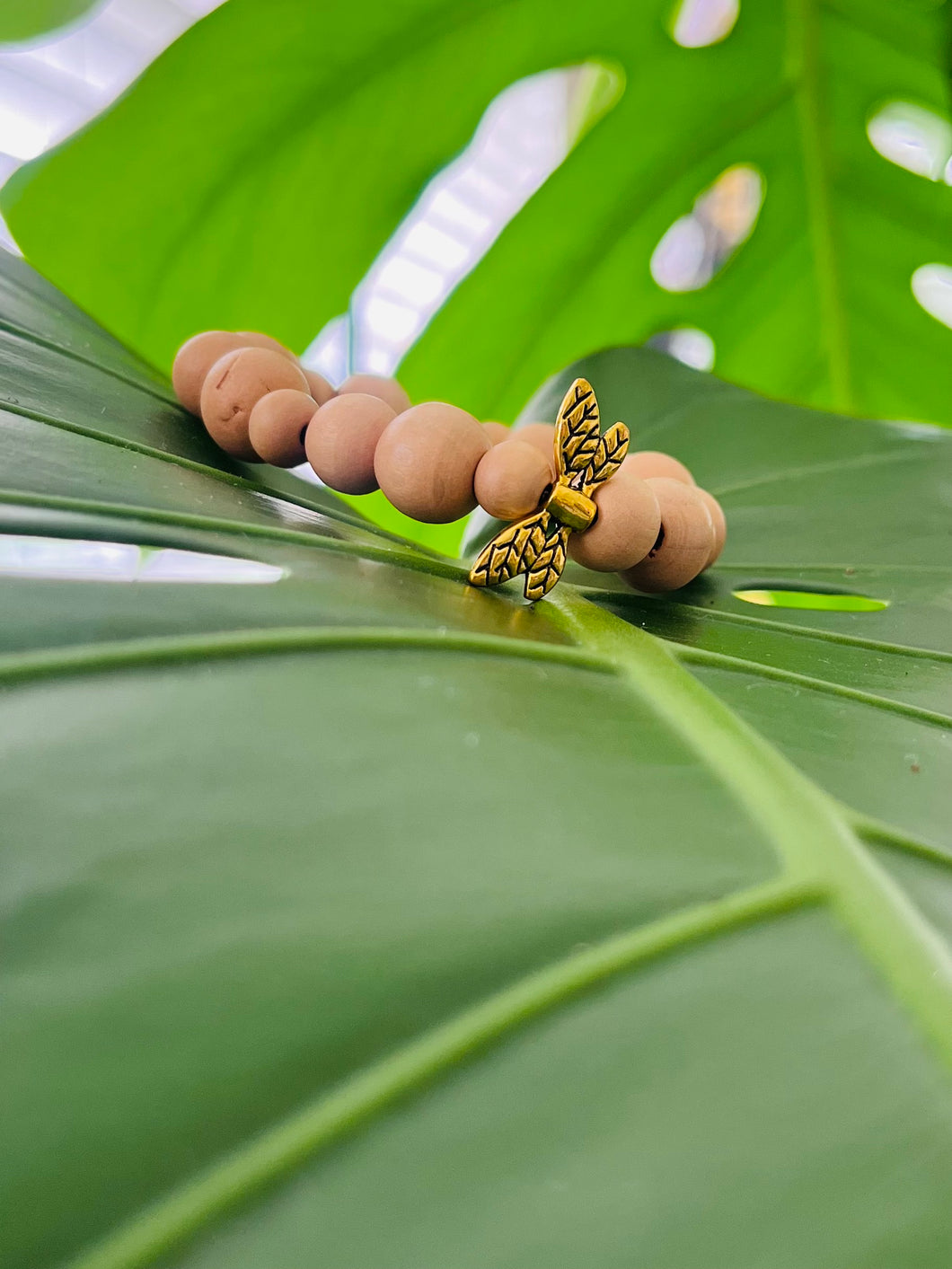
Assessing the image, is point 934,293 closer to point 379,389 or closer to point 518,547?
point 379,389

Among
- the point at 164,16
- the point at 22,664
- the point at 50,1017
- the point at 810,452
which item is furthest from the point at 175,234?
the point at 50,1017

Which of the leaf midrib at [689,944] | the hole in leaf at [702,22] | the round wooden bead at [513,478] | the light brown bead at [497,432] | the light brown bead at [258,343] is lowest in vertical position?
the leaf midrib at [689,944]

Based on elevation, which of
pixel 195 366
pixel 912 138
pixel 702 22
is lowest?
pixel 195 366

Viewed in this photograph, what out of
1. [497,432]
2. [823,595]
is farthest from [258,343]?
[823,595]

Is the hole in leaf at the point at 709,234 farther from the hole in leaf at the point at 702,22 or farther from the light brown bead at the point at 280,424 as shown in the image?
the light brown bead at the point at 280,424

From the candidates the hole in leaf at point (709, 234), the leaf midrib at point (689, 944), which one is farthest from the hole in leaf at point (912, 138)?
the leaf midrib at point (689, 944)

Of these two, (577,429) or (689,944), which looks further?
(577,429)

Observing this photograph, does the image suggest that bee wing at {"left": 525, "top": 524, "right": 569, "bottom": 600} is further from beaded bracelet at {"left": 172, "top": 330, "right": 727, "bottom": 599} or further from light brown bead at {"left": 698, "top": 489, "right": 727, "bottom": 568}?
light brown bead at {"left": 698, "top": 489, "right": 727, "bottom": 568}
